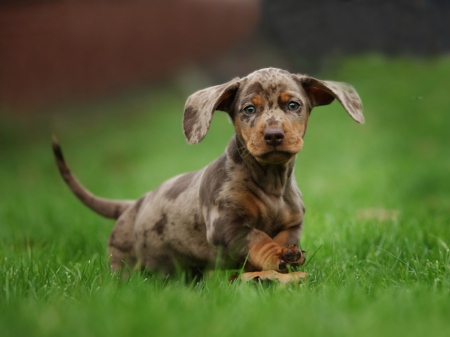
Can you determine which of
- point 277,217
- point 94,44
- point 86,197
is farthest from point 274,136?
point 94,44

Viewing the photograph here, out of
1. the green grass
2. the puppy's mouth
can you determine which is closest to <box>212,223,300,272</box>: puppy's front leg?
→ the green grass

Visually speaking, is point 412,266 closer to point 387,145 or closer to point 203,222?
point 203,222

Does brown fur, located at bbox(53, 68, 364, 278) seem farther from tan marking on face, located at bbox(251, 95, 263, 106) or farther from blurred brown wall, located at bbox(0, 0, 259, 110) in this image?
blurred brown wall, located at bbox(0, 0, 259, 110)

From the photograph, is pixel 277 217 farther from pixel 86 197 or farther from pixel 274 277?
pixel 86 197

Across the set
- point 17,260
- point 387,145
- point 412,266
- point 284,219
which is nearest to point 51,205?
point 17,260

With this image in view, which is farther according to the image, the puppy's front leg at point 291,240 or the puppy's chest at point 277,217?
the puppy's chest at point 277,217

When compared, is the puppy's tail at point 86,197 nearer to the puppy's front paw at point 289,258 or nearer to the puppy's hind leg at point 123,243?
the puppy's hind leg at point 123,243

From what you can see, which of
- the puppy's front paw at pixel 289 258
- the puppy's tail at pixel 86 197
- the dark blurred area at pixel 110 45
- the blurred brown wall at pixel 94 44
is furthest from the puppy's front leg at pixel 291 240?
the blurred brown wall at pixel 94 44

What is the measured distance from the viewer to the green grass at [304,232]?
225cm

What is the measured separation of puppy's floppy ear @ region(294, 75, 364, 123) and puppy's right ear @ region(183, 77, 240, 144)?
404 millimetres

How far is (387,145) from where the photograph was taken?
909cm

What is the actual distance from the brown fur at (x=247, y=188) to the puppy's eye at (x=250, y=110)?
0.01m

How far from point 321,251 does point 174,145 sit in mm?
7897

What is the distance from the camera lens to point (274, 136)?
10.0 feet
